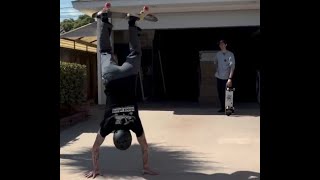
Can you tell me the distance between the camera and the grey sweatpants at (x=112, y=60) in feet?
17.7

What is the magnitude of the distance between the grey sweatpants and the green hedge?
4.42 metres

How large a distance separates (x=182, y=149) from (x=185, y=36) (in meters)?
11.6

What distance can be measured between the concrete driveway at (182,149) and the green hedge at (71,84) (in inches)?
22.8

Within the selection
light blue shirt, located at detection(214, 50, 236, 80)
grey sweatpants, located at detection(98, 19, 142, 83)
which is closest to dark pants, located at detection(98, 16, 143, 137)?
grey sweatpants, located at detection(98, 19, 142, 83)

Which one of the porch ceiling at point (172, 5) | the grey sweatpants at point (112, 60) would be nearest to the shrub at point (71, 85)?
the porch ceiling at point (172, 5)

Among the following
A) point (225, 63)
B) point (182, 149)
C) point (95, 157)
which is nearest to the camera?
point (95, 157)

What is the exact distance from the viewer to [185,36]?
18531mm

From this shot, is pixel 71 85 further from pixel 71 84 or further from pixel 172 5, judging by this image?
pixel 172 5

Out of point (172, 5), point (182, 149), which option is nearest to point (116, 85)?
point (182, 149)
